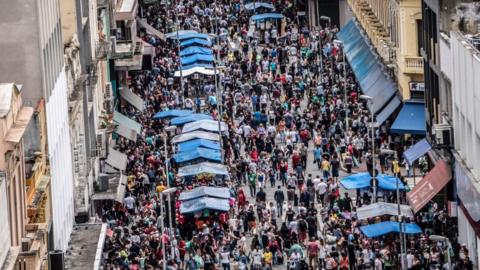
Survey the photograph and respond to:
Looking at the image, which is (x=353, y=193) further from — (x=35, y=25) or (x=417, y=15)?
(x=35, y=25)

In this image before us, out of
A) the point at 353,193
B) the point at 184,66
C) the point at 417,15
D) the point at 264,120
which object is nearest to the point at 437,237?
the point at 353,193

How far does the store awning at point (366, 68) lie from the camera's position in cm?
12850

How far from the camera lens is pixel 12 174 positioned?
7100 cm

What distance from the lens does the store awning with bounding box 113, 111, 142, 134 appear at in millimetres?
127312

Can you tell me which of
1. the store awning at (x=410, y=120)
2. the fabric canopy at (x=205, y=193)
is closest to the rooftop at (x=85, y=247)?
the fabric canopy at (x=205, y=193)

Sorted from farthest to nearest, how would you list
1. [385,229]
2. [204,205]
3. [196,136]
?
[196,136] → [204,205] → [385,229]

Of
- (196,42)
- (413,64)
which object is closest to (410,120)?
(413,64)

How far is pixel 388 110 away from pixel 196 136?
10.9 m

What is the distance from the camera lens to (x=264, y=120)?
438 ft

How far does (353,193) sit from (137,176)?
11186 mm

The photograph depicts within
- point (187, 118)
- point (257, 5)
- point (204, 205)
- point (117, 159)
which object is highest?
point (257, 5)

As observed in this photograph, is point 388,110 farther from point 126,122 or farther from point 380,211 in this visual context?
point 380,211

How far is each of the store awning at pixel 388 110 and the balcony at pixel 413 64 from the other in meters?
3.36

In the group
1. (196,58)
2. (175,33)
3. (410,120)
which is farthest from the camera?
(175,33)
